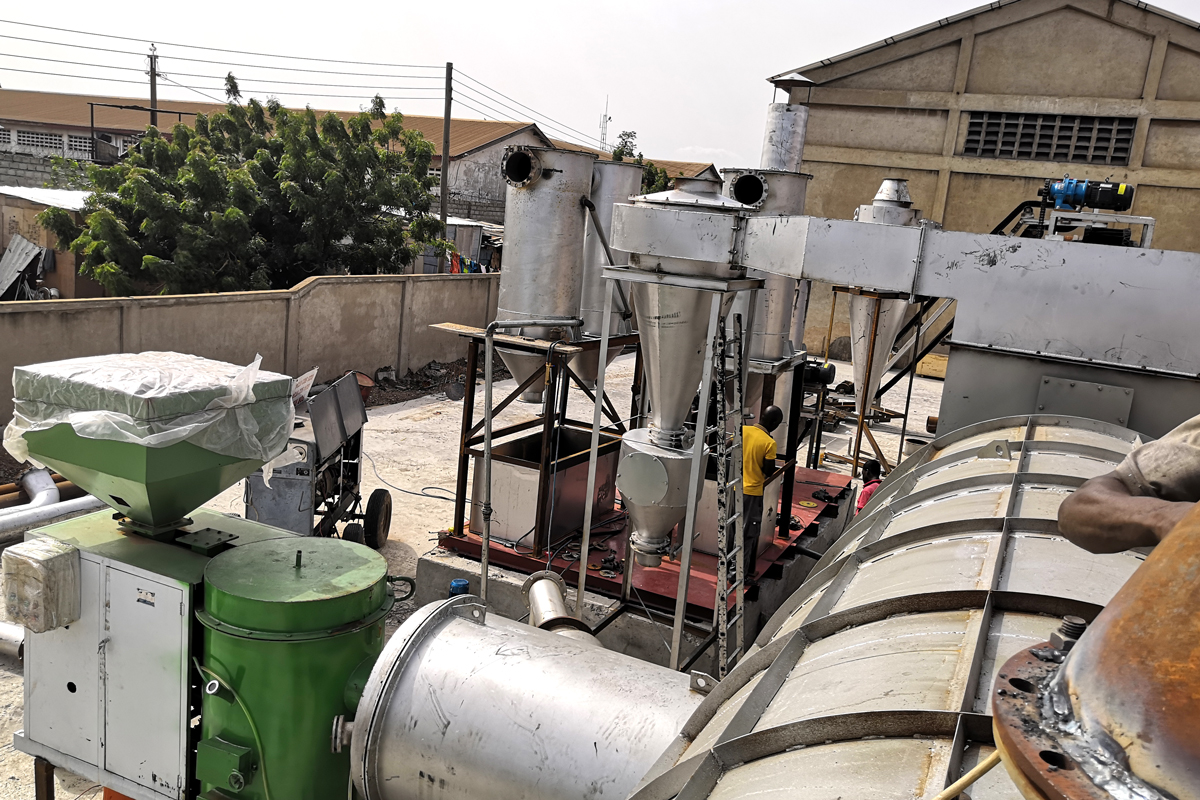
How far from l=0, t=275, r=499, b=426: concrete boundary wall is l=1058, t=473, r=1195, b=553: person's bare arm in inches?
419

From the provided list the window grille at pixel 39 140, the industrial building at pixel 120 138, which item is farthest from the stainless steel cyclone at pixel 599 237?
the window grille at pixel 39 140

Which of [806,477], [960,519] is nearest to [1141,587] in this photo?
[960,519]

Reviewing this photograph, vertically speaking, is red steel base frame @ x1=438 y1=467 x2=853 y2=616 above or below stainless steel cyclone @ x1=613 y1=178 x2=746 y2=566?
below

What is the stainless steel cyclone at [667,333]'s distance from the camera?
5.09 meters

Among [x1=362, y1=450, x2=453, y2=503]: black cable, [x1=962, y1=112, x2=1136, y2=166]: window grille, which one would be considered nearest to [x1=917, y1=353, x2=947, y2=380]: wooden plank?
[x1=962, y1=112, x2=1136, y2=166]: window grille

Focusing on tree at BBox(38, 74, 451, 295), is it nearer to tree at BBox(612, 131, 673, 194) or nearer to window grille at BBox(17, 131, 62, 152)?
tree at BBox(612, 131, 673, 194)

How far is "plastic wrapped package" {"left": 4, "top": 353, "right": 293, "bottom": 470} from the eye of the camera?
395 cm

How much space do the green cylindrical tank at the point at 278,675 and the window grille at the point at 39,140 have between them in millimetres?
40152

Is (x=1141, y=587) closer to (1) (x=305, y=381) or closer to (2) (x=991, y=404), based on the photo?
(2) (x=991, y=404)

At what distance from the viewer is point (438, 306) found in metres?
16.5

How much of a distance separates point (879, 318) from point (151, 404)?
7.54 metres

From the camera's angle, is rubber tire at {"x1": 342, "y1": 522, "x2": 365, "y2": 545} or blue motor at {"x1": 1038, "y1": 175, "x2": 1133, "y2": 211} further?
rubber tire at {"x1": 342, "y1": 522, "x2": 365, "y2": 545}

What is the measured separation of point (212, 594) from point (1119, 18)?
2058 centimetres

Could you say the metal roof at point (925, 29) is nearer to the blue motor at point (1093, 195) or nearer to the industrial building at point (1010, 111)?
the industrial building at point (1010, 111)
